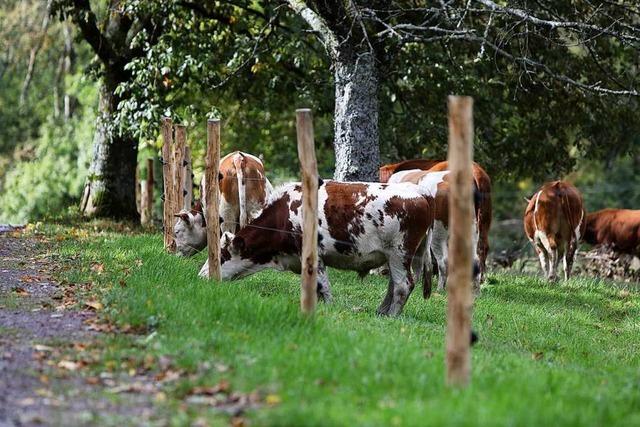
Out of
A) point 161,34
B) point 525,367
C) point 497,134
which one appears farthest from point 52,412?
point 497,134

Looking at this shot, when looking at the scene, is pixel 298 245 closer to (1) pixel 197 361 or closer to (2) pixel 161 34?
(1) pixel 197 361

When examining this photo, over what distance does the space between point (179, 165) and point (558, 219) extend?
7.52 metres

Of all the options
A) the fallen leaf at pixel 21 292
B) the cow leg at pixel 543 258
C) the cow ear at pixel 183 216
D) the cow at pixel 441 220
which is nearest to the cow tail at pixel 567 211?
the cow leg at pixel 543 258

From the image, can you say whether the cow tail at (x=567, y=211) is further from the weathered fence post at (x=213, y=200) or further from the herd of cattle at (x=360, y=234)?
the weathered fence post at (x=213, y=200)

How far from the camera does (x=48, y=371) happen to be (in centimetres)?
812

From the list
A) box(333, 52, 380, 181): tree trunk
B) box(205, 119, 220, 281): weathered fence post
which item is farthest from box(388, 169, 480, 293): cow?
box(205, 119, 220, 281): weathered fence post

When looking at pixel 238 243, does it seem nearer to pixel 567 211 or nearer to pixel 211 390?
pixel 211 390

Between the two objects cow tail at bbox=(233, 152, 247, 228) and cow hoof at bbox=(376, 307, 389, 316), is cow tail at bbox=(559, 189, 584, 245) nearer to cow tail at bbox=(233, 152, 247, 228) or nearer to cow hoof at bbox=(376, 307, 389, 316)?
cow tail at bbox=(233, 152, 247, 228)

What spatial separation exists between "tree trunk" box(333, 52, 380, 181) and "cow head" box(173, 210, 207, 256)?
8.31ft

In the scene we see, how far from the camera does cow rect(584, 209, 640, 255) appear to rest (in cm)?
2552

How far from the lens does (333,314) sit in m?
11.8

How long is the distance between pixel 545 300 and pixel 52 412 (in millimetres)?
10872

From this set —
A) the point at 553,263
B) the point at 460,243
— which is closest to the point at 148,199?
the point at 553,263

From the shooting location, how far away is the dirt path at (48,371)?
6.96 meters
